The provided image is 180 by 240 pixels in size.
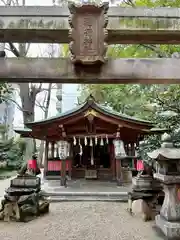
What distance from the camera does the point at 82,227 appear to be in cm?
619

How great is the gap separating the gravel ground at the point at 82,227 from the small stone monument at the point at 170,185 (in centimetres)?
34

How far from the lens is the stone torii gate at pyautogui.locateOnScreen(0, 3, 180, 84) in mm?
3318

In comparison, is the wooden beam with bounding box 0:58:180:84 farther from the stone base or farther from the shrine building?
the shrine building

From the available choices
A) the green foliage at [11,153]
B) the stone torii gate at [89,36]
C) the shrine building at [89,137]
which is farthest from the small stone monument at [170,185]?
the green foliage at [11,153]

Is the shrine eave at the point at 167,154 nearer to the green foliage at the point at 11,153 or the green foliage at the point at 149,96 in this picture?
the green foliage at the point at 149,96

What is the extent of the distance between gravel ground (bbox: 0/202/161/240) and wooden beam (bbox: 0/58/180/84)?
355cm

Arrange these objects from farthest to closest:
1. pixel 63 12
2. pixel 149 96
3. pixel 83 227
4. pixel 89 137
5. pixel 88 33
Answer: pixel 89 137 < pixel 149 96 < pixel 83 227 < pixel 63 12 < pixel 88 33

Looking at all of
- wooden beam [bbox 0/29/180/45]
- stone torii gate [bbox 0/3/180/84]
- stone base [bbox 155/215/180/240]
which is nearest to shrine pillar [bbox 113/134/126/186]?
stone base [bbox 155/215/180/240]

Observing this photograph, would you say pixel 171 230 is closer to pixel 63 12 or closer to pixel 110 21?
pixel 110 21

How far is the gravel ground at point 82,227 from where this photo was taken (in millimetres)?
5527

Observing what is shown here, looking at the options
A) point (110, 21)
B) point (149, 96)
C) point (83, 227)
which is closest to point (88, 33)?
point (110, 21)

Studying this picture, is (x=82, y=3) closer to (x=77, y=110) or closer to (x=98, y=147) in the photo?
(x=77, y=110)

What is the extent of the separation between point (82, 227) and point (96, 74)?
13.7 feet

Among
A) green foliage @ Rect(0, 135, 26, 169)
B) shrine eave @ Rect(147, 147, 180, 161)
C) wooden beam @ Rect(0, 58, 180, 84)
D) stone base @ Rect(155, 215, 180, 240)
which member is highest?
wooden beam @ Rect(0, 58, 180, 84)
